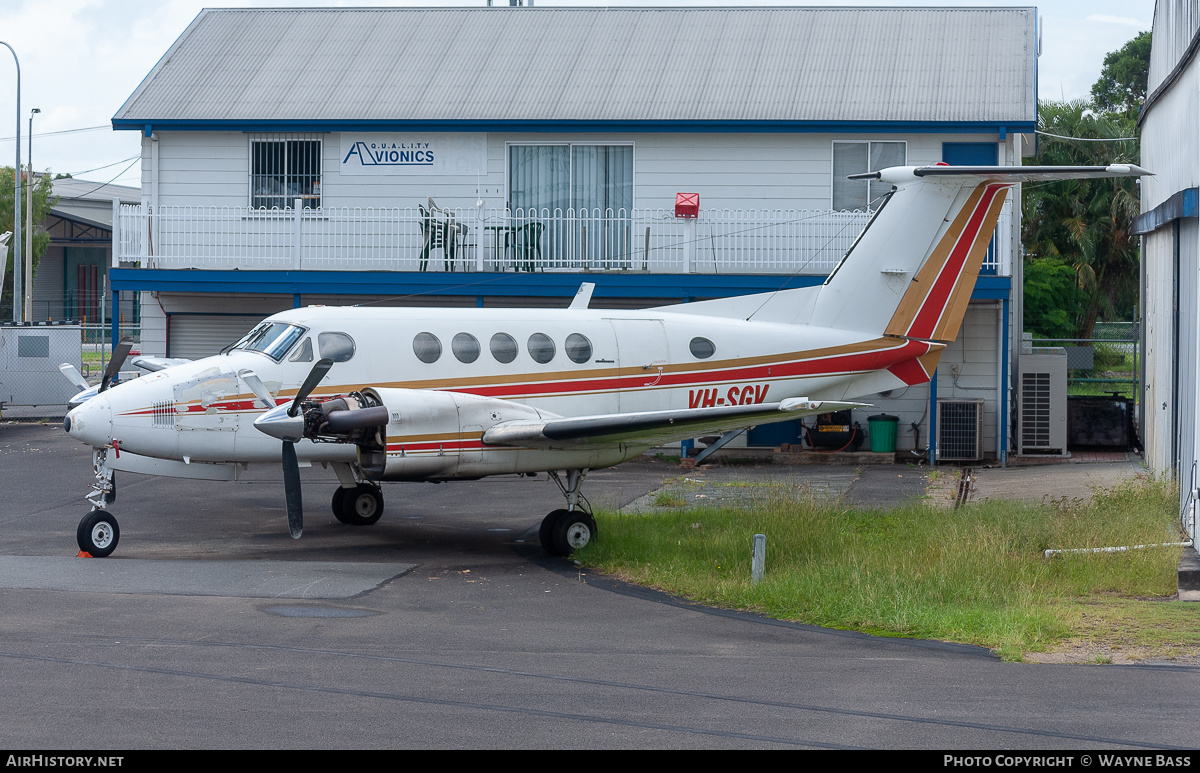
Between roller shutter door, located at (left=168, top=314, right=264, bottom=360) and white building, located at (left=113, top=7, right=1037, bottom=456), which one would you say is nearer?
white building, located at (left=113, top=7, right=1037, bottom=456)

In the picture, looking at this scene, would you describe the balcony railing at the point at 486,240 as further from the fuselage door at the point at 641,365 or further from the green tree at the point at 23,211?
the green tree at the point at 23,211

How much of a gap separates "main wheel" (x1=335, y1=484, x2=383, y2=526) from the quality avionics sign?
994 cm

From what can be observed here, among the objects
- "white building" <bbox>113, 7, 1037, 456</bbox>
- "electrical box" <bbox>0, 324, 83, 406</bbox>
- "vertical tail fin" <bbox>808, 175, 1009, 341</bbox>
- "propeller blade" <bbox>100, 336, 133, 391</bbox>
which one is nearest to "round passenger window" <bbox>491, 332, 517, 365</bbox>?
"vertical tail fin" <bbox>808, 175, 1009, 341</bbox>

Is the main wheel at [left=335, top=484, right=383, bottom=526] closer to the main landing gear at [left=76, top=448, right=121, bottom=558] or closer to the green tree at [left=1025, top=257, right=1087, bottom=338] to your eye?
the main landing gear at [left=76, top=448, right=121, bottom=558]

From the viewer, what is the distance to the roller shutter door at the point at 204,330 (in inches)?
974

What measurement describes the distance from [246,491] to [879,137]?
1343cm

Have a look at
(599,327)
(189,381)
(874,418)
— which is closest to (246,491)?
(189,381)

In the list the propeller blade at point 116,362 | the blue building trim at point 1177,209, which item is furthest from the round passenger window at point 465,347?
the blue building trim at point 1177,209

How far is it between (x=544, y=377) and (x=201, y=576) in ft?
15.3

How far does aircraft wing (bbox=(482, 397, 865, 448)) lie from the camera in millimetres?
12766

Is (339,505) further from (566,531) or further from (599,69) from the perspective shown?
(599,69)

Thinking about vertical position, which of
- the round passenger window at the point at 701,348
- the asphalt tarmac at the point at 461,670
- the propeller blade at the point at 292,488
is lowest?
the asphalt tarmac at the point at 461,670

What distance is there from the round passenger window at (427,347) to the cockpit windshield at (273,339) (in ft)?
4.40

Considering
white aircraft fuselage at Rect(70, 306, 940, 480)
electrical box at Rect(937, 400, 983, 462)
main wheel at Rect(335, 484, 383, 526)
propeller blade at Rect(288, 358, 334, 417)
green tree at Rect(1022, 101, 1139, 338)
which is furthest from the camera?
green tree at Rect(1022, 101, 1139, 338)
